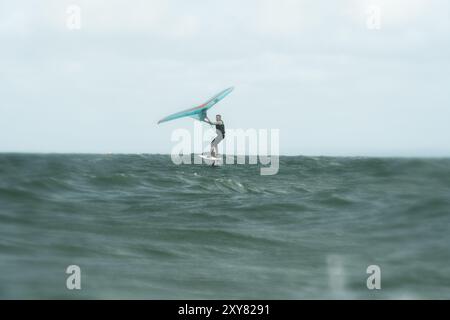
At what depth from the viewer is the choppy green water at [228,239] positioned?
10383 mm

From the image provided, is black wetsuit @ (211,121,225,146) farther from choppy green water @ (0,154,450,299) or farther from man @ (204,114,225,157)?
choppy green water @ (0,154,450,299)

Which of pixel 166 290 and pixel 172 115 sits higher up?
pixel 172 115

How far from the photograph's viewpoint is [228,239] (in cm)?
1350

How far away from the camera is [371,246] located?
12.5 m

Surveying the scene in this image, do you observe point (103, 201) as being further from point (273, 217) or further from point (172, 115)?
point (172, 115)
